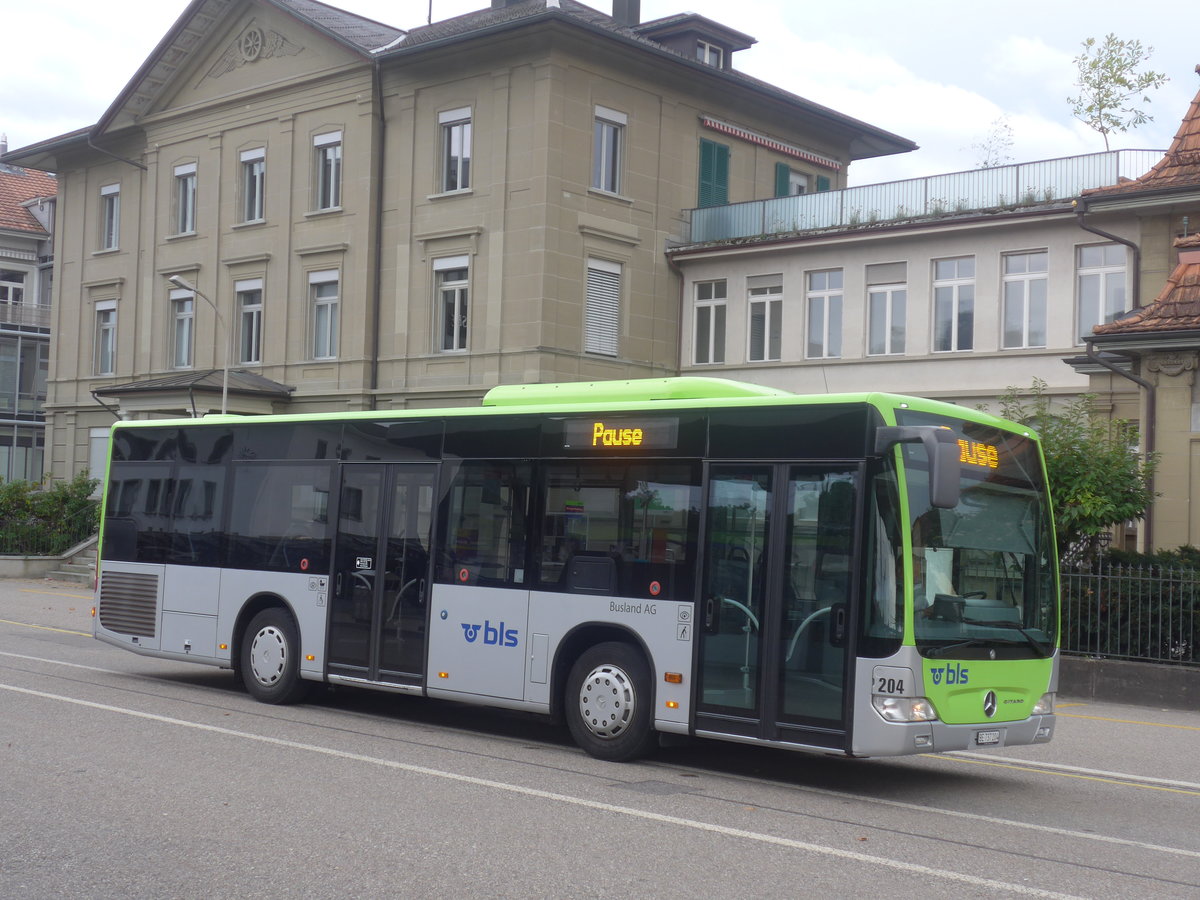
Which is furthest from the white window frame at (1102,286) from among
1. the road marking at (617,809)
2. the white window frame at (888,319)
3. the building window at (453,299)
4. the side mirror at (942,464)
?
the road marking at (617,809)

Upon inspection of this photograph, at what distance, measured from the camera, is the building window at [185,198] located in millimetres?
39531

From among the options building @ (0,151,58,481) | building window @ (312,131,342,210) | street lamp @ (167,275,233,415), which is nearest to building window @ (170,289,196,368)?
street lamp @ (167,275,233,415)

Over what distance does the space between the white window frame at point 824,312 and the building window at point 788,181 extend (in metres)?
6.14

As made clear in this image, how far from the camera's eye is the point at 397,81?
33.8 metres

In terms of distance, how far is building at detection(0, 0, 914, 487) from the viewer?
3150 cm

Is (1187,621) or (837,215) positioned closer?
(1187,621)

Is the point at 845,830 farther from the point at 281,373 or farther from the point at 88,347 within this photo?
the point at 88,347

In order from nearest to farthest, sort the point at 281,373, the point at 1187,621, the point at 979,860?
the point at 979,860, the point at 1187,621, the point at 281,373

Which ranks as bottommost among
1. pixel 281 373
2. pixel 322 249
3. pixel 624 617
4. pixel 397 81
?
pixel 624 617

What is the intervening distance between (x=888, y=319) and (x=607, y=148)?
773 cm

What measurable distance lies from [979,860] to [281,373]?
30.8 metres

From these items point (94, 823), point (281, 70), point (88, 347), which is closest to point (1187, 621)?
point (94, 823)

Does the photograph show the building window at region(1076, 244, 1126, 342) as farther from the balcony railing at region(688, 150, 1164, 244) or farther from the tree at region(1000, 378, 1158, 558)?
the tree at region(1000, 378, 1158, 558)

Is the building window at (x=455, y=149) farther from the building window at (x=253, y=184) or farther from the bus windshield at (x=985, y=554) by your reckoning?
the bus windshield at (x=985, y=554)
